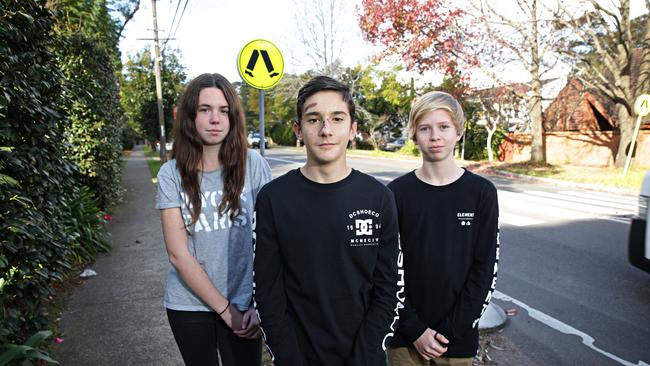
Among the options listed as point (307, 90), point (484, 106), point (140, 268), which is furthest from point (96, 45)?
point (484, 106)

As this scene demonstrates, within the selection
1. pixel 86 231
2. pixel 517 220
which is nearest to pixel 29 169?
pixel 86 231

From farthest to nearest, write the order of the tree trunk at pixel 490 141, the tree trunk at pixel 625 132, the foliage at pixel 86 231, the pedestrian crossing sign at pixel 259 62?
the tree trunk at pixel 490 141, the tree trunk at pixel 625 132, the foliage at pixel 86 231, the pedestrian crossing sign at pixel 259 62

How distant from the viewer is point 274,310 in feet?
5.33

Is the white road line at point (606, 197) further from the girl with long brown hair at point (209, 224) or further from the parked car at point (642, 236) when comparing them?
the girl with long brown hair at point (209, 224)

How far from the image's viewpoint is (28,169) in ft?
8.70

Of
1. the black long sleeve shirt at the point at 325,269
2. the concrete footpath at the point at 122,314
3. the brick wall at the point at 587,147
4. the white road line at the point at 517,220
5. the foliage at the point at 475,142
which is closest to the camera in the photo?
the black long sleeve shirt at the point at 325,269

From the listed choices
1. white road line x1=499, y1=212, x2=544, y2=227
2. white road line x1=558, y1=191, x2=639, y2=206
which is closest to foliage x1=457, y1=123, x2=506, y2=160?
white road line x1=558, y1=191, x2=639, y2=206

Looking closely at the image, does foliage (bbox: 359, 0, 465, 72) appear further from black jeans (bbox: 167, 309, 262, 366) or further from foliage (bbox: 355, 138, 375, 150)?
foliage (bbox: 355, 138, 375, 150)

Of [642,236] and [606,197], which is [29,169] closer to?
[642,236]

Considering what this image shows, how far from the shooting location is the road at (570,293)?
3.38 m

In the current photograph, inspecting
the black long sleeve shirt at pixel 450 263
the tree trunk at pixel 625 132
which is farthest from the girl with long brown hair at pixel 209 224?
the tree trunk at pixel 625 132

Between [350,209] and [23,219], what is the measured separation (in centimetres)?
209

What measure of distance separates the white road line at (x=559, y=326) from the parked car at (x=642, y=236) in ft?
3.09

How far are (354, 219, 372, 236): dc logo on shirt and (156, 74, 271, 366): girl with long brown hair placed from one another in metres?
0.64
